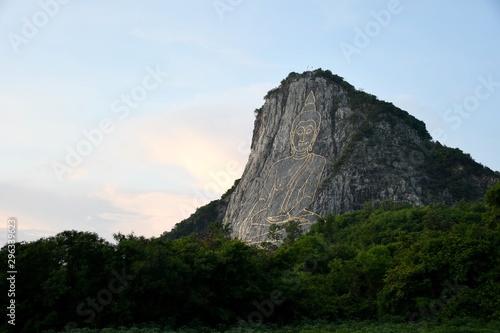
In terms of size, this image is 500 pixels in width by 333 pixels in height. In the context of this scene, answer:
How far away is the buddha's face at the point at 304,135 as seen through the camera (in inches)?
2906

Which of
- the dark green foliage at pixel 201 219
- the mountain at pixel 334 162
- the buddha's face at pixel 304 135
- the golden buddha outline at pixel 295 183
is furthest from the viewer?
the dark green foliage at pixel 201 219

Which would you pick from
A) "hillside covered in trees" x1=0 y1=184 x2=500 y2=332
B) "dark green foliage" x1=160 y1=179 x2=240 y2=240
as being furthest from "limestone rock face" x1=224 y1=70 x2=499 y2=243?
"hillside covered in trees" x1=0 y1=184 x2=500 y2=332

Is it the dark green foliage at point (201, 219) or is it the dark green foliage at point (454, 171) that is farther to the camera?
the dark green foliage at point (201, 219)

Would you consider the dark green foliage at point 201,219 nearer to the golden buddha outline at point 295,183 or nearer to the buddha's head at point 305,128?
the golden buddha outline at point 295,183

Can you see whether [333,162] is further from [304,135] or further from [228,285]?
[228,285]

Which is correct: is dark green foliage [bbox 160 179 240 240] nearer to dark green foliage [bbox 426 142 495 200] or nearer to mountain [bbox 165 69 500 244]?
mountain [bbox 165 69 500 244]

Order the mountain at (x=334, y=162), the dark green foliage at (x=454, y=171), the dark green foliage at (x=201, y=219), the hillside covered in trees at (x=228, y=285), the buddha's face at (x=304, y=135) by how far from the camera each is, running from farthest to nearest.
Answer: the dark green foliage at (x=201, y=219) < the buddha's face at (x=304, y=135) < the dark green foliage at (x=454, y=171) < the mountain at (x=334, y=162) < the hillside covered in trees at (x=228, y=285)

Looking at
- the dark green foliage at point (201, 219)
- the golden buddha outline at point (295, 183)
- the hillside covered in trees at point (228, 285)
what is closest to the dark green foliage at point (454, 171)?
the golden buddha outline at point (295, 183)

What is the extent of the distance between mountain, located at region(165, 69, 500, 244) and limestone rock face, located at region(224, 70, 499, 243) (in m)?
0.12

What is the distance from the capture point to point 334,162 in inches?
2778

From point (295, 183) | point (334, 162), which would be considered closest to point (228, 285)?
point (295, 183)

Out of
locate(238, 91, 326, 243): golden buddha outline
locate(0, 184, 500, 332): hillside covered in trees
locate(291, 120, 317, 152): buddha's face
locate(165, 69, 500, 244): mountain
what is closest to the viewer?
locate(0, 184, 500, 332): hillside covered in trees

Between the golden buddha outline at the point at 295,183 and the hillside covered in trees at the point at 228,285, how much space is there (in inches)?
1370

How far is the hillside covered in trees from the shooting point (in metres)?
22.0
